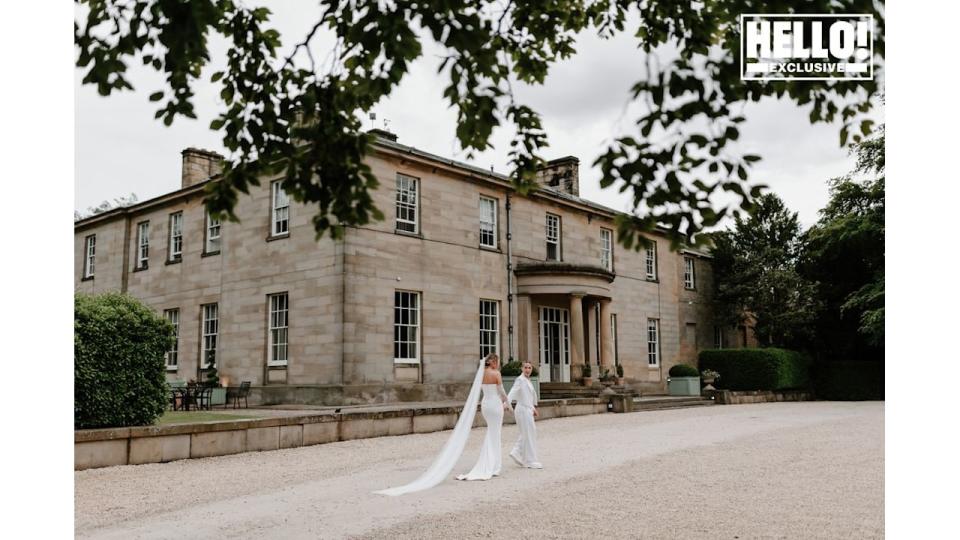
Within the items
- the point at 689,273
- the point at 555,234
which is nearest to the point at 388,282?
the point at 555,234

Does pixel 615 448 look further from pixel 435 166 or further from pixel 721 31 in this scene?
pixel 435 166

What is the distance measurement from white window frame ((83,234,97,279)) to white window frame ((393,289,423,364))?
10219 mm

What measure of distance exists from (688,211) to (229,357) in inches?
645

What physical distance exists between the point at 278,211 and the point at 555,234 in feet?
26.5

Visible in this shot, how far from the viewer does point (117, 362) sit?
29.9ft

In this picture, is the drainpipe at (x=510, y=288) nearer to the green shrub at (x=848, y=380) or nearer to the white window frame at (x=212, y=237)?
the white window frame at (x=212, y=237)

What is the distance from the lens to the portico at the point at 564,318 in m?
20.3

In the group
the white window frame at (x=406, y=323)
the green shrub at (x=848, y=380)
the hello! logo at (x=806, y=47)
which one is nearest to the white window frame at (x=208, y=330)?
the white window frame at (x=406, y=323)

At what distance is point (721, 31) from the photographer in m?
5.24

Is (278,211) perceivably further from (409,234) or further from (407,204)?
(409,234)

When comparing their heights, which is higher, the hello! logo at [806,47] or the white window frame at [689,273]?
the white window frame at [689,273]

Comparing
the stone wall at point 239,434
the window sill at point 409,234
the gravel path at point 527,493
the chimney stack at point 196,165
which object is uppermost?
the chimney stack at point 196,165

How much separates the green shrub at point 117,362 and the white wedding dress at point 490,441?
4.11m

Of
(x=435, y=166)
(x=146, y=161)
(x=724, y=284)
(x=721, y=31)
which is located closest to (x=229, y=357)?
(x=435, y=166)
